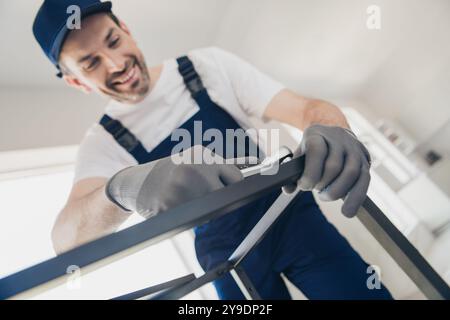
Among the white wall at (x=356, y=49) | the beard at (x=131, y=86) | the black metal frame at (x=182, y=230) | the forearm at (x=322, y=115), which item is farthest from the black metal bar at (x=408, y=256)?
the white wall at (x=356, y=49)

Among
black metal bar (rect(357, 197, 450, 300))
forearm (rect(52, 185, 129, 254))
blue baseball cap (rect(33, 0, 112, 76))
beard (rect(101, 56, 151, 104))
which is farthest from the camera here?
beard (rect(101, 56, 151, 104))

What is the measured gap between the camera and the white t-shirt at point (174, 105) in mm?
833

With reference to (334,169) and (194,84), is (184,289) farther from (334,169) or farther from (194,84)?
(194,84)

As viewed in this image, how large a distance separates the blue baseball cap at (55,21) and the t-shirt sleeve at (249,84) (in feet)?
1.29

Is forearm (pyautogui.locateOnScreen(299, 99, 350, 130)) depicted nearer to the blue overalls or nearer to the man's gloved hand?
the blue overalls

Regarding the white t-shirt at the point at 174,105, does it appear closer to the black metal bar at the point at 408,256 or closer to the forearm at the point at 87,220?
the forearm at the point at 87,220

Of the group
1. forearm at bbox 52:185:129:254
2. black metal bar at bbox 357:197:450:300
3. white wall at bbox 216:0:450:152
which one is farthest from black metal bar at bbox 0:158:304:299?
white wall at bbox 216:0:450:152

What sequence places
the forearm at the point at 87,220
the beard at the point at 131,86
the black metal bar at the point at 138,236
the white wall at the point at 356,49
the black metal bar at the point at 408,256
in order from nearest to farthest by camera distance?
1. the black metal bar at the point at 138,236
2. the black metal bar at the point at 408,256
3. the forearm at the point at 87,220
4. the beard at the point at 131,86
5. the white wall at the point at 356,49

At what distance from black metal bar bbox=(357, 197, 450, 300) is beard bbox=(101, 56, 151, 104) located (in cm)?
72

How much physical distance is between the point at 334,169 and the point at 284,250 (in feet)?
1.36

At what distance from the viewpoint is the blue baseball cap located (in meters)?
0.71

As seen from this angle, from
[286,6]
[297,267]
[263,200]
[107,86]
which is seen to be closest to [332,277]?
[297,267]

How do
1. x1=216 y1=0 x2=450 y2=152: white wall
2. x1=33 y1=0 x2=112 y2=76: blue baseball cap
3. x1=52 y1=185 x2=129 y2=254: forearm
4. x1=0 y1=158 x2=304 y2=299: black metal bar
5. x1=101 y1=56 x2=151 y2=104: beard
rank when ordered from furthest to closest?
x1=216 y1=0 x2=450 y2=152: white wall
x1=101 y1=56 x2=151 y2=104: beard
x1=33 y1=0 x2=112 y2=76: blue baseball cap
x1=52 y1=185 x2=129 y2=254: forearm
x1=0 y1=158 x2=304 y2=299: black metal bar

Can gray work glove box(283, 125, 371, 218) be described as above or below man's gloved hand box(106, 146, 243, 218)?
below
